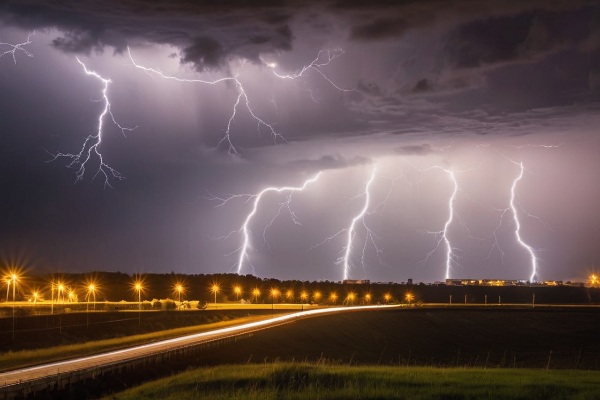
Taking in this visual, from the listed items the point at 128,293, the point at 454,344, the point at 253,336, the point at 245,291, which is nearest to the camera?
the point at 253,336

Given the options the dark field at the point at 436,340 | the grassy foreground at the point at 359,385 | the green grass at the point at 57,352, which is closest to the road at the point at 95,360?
the green grass at the point at 57,352

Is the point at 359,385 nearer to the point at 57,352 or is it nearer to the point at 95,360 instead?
the point at 95,360

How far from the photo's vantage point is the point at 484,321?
96625 mm

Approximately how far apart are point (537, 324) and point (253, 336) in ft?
186

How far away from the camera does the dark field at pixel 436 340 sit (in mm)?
51625

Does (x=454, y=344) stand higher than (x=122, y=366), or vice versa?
(x=122, y=366)

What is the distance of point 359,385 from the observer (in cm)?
2802

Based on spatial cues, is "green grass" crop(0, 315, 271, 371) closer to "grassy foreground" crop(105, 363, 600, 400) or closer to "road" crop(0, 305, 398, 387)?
"road" crop(0, 305, 398, 387)

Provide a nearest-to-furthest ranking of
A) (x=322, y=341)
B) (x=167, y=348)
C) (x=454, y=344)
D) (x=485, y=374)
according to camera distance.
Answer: (x=485, y=374), (x=167, y=348), (x=322, y=341), (x=454, y=344)

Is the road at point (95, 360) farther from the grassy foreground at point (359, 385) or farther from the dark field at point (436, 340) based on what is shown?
the grassy foreground at point (359, 385)

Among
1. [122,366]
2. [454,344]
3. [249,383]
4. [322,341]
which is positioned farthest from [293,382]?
[454,344]

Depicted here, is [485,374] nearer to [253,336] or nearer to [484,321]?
[253,336]

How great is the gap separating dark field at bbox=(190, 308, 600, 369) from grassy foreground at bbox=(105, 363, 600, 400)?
944 centimetres

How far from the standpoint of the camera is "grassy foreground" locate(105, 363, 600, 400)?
25203 millimetres
